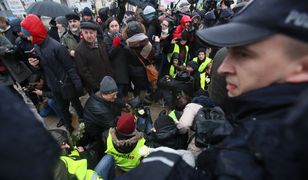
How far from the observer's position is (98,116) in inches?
117

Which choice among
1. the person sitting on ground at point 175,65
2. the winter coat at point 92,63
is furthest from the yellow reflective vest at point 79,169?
the person sitting on ground at point 175,65

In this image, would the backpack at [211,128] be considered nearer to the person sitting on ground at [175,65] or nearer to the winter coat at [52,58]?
the winter coat at [52,58]

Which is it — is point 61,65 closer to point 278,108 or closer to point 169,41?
point 169,41

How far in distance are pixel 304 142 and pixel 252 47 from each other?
38cm

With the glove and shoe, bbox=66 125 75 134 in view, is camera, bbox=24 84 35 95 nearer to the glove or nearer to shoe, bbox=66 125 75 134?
shoe, bbox=66 125 75 134

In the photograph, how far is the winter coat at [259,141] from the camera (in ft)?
1.90

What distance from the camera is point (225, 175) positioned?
65 centimetres

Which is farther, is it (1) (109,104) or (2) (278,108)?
(1) (109,104)

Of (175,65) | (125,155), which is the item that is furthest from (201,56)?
(125,155)

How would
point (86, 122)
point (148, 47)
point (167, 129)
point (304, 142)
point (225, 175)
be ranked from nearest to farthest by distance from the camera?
point (304, 142) < point (225, 175) < point (167, 129) < point (86, 122) < point (148, 47)

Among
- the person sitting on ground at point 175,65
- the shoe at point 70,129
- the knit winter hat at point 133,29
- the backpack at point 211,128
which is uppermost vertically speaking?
the backpack at point 211,128

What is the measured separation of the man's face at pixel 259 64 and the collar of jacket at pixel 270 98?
0.10 feet

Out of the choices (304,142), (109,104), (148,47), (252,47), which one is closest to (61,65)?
(109,104)

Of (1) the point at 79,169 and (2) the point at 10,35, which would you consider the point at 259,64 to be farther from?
(2) the point at 10,35
